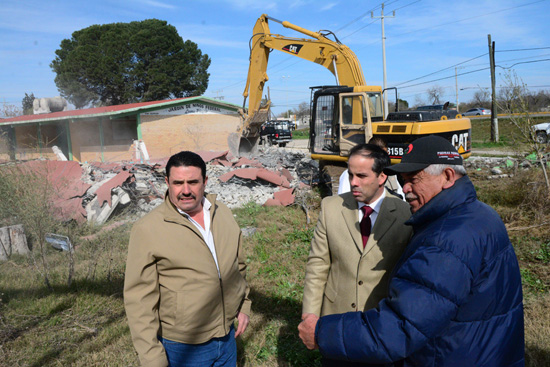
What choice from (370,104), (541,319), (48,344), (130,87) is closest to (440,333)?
(541,319)

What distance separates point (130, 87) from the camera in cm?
4391

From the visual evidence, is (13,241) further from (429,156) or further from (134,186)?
(429,156)

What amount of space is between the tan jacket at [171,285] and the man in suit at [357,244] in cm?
63

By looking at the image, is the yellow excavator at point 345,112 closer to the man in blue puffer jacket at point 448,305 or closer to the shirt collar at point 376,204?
the shirt collar at point 376,204

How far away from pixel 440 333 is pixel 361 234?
3.45 ft

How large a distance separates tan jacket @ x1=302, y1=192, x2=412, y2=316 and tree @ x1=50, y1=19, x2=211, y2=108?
45.1 metres

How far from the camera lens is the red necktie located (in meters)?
2.55

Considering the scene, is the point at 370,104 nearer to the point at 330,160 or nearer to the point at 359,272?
the point at 330,160

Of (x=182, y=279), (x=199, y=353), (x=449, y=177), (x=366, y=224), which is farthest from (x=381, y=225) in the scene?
(x=199, y=353)

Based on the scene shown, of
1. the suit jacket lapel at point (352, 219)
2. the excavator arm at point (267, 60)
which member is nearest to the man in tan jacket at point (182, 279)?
the suit jacket lapel at point (352, 219)

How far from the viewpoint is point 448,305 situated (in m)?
1.47

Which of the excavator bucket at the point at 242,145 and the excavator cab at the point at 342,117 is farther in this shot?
the excavator bucket at the point at 242,145

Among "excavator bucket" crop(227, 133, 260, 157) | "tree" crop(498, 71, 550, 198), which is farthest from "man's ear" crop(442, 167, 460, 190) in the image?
"excavator bucket" crop(227, 133, 260, 157)

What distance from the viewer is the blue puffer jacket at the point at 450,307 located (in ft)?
4.84
